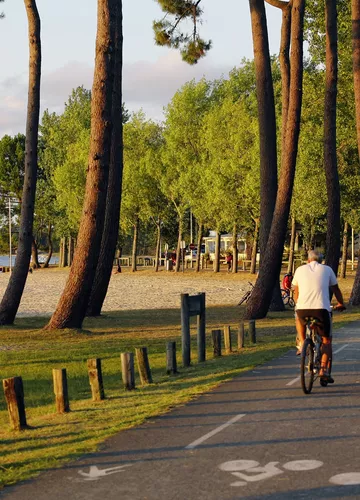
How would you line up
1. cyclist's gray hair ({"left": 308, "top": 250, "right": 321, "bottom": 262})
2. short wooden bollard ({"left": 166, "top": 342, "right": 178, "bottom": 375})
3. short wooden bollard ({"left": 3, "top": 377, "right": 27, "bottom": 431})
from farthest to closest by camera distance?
short wooden bollard ({"left": 166, "top": 342, "right": 178, "bottom": 375}), cyclist's gray hair ({"left": 308, "top": 250, "right": 321, "bottom": 262}), short wooden bollard ({"left": 3, "top": 377, "right": 27, "bottom": 431})

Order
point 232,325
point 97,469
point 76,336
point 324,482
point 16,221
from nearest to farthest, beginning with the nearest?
point 324,482 → point 97,469 → point 76,336 → point 232,325 → point 16,221

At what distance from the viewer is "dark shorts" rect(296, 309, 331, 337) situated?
13516mm

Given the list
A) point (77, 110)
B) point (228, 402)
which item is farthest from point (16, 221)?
point (228, 402)

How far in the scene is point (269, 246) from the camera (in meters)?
29.4

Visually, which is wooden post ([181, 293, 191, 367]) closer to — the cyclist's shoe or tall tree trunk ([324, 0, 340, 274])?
the cyclist's shoe

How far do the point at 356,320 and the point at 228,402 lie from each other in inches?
667

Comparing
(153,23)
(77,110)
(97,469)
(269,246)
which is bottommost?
(97,469)

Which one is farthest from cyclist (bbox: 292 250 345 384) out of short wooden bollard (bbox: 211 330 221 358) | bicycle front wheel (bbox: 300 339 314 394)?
short wooden bollard (bbox: 211 330 221 358)

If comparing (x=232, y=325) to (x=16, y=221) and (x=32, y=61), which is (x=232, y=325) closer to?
(x=32, y=61)

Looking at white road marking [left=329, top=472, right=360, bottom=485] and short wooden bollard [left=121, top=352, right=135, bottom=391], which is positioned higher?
short wooden bollard [left=121, top=352, right=135, bottom=391]

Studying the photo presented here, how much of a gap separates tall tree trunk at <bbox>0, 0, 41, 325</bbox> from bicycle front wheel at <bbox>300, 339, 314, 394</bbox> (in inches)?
572

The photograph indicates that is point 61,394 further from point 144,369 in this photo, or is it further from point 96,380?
point 144,369

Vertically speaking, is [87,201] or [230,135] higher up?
[230,135]

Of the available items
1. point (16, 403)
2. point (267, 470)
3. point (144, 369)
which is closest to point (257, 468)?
point (267, 470)
